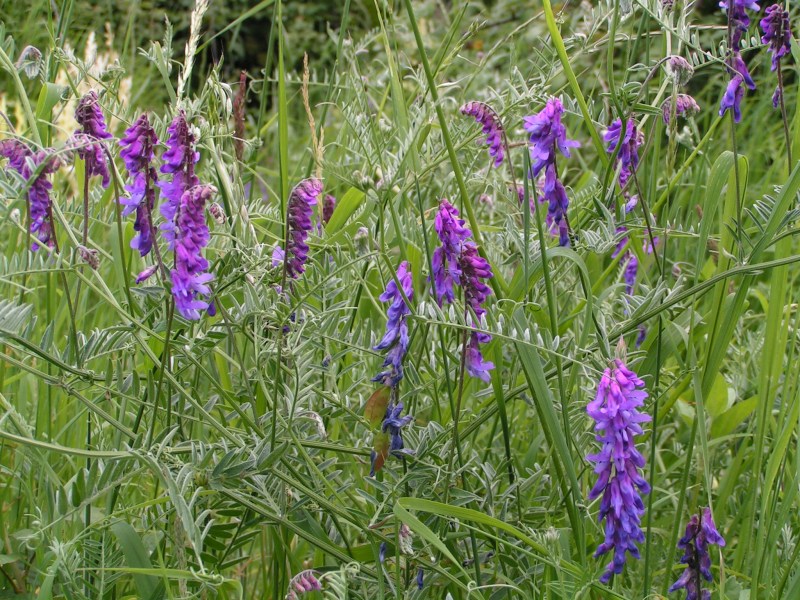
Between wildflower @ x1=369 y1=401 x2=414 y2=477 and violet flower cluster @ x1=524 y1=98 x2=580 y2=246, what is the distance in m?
0.34

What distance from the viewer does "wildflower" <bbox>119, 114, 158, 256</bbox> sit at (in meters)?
1.13

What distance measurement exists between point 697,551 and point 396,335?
1.64ft

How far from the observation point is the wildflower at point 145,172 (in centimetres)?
113

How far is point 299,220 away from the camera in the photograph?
1247mm

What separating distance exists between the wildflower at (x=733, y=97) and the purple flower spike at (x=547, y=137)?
264 millimetres

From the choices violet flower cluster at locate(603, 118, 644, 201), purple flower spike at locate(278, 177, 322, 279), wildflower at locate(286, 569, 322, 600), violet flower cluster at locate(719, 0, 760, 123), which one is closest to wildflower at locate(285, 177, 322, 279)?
purple flower spike at locate(278, 177, 322, 279)

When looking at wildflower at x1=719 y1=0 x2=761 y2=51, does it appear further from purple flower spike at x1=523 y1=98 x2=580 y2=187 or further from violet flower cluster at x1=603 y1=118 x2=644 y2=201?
purple flower spike at x1=523 y1=98 x2=580 y2=187

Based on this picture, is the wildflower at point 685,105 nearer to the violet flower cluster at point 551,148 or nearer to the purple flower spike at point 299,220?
the violet flower cluster at point 551,148

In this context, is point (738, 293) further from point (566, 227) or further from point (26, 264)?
point (26, 264)

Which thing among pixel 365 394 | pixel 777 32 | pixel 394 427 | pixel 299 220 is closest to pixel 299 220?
pixel 299 220

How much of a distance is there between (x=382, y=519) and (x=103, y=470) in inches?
15.0

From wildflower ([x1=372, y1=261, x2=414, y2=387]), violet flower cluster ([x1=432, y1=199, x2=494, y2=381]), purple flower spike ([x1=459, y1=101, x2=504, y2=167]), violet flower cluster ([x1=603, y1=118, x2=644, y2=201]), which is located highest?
purple flower spike ([x1=459, y1=101, x2=504, y2=167])

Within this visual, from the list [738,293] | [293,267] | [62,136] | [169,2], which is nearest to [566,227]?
[738,293]

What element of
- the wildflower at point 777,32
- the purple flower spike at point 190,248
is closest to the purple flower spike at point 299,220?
the purple flower spike at point 190,248
